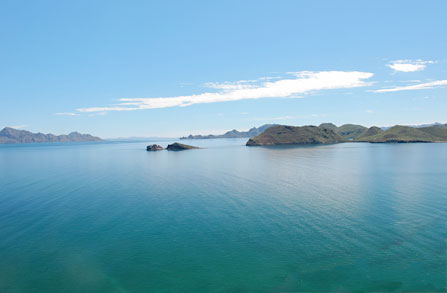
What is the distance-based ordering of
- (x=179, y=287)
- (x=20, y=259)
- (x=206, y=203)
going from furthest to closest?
(x=206, y=203) < (x=20, y=259) < (x=179, y=287)

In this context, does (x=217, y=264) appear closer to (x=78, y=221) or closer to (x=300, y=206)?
(x=300, y=206)

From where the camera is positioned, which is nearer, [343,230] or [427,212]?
[343,230]

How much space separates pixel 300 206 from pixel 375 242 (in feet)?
62.8

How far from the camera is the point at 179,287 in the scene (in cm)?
2802

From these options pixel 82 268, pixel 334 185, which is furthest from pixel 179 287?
pixel 334 185

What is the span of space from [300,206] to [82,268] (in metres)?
43.0

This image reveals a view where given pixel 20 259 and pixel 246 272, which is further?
pixel 20 259

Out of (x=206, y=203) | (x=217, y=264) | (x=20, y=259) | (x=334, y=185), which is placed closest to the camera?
(x=217, y=264)

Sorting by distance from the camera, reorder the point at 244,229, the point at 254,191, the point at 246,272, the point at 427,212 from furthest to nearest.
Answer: the point at 254,191, the point at 427,212, the point at 244,229, the point at 246,272

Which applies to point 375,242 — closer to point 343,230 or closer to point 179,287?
point 343,230

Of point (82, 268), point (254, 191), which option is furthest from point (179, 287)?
point (254, 191)

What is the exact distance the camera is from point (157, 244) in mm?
38781

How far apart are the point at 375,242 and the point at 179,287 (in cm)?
2954

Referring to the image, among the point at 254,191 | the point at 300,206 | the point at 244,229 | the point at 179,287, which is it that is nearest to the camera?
the point at 179,287
